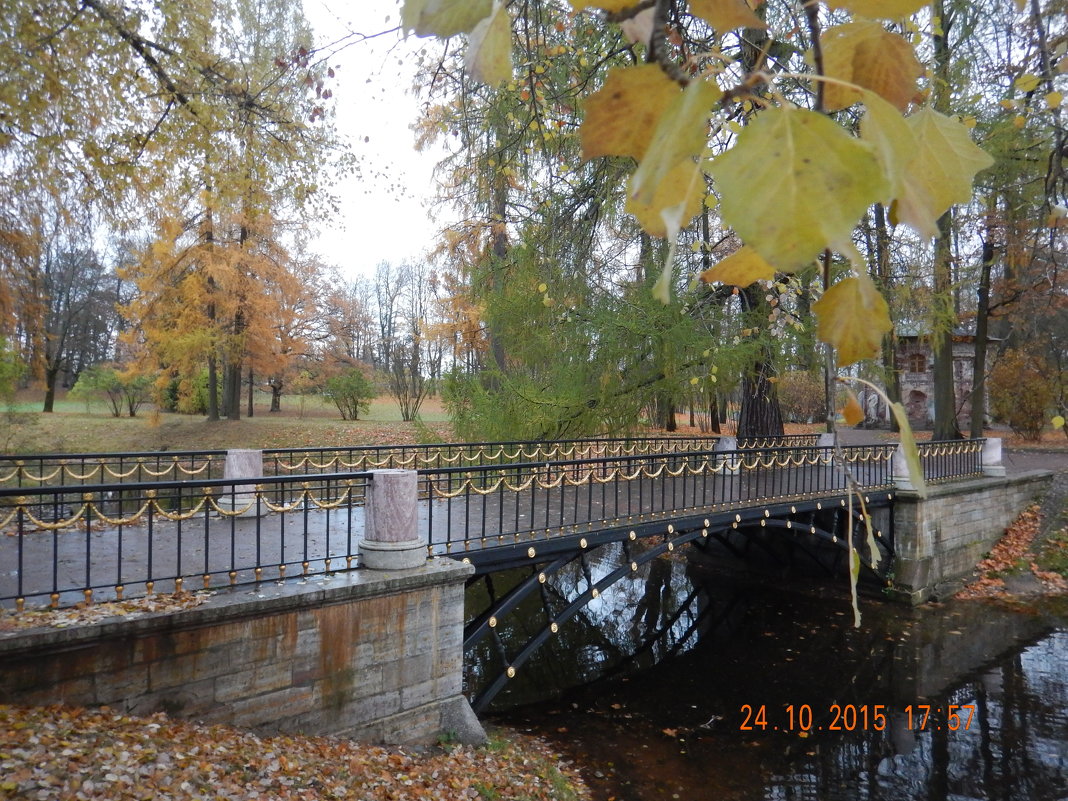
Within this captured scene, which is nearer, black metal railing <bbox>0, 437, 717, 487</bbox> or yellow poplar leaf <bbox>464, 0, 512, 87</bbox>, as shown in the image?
yellow poplar leaf <bbox>464, 0, 512, 87</bbox>

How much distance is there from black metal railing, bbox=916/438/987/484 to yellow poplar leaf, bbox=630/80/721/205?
15.5 m

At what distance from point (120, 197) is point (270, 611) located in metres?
5.10

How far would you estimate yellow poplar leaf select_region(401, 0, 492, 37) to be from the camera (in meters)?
0.62

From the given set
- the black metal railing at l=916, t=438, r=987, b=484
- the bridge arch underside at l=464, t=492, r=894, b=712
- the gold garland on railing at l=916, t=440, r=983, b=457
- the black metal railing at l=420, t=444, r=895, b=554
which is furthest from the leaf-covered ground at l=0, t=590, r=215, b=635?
the black metal railing at l=916, t=438, r=987, b=484

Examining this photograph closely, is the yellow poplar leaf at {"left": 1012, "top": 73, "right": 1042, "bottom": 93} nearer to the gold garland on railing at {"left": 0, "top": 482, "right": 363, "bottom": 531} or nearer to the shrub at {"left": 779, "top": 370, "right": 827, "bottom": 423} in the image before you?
the gold garland on railing at {"left": 0, "top": 482, "right": 363, "bottom": 531}

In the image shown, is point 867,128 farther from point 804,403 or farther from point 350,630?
point 804,403

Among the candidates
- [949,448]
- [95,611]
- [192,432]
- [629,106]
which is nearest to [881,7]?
[629,106]

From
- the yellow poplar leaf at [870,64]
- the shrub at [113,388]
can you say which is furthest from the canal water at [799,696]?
the shrub at [113,388]

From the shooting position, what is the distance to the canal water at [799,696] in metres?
7.56

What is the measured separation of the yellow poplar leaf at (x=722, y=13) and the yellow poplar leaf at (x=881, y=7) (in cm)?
9

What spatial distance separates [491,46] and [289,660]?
5.96 metres

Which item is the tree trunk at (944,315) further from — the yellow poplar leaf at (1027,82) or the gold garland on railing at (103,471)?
the gold garland on railing at (103,471)

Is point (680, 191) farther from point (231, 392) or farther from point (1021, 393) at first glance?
point (1021, 393)
